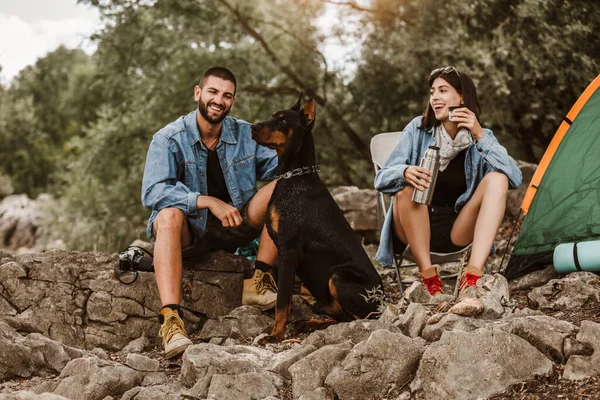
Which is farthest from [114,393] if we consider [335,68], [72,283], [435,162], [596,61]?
[335,68]

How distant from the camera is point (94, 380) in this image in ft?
10.7

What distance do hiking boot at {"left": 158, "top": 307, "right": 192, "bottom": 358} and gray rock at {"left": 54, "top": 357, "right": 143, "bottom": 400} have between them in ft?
1.34

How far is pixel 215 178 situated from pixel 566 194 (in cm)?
250

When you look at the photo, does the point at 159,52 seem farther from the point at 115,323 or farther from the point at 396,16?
the point at 115,323

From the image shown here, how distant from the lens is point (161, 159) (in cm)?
454

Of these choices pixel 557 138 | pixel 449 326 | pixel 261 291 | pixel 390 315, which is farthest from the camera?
pixel 557 138

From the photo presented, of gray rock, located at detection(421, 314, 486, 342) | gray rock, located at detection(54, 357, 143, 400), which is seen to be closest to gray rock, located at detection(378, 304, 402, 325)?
gray rock, located at detection(421, 314, 486, 342)

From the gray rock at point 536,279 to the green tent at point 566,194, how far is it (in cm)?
8

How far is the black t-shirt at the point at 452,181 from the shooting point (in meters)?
4.55

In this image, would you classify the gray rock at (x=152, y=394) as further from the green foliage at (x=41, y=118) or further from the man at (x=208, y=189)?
the green foliage at (x=41, y=118)

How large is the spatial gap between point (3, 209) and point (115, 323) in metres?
24.4

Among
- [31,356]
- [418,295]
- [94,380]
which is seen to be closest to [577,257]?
[418,295]

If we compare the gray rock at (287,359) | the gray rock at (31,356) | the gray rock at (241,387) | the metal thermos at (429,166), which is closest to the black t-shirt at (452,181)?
the metal thermos at (429,166)

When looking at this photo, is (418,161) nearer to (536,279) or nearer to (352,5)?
(536,279)
